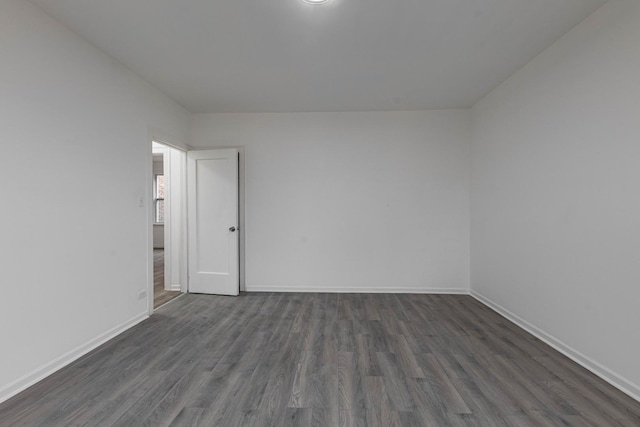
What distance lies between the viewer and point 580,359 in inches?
91.2

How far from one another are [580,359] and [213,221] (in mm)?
4255

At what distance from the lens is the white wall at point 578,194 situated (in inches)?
77.8

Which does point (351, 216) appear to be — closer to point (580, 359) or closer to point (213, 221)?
point (213, 221)

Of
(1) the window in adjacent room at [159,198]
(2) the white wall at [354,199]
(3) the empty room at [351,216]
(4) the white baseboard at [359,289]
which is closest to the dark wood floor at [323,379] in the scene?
(3) the empty room at [351,216]

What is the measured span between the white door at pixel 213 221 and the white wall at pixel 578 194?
3.49m

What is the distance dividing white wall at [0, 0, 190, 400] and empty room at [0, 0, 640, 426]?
16 millimetres

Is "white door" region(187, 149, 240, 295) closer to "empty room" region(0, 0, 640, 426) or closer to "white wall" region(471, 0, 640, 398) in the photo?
"empty room" region(0, 0, 640, 426)

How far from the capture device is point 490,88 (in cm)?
356

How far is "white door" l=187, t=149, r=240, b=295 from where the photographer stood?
13.8ft

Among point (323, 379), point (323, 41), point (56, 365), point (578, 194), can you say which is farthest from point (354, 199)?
point (56, 365)

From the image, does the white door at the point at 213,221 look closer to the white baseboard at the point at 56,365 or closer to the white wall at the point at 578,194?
the white baseboard at the point at 56,365

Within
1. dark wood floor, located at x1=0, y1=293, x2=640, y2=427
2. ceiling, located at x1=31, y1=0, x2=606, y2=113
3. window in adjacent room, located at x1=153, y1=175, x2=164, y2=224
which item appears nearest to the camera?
dark wood floor, located at x1=0, y1=293, x2=640, y2=427

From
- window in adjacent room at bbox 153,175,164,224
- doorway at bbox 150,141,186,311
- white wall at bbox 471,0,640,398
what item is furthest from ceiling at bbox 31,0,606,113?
window in adjacent room at bbox 153,175,164,224

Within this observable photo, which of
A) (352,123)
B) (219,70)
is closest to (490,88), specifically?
(352,123)
